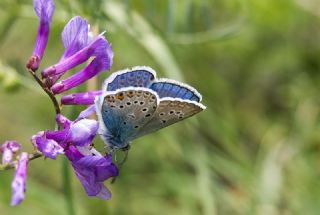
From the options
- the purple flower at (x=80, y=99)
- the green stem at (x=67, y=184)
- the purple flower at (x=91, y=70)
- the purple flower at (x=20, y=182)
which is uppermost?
the purple flower at (x=91, y=70)

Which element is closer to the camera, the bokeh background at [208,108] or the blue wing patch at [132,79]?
the blue wing patch at [132,79]

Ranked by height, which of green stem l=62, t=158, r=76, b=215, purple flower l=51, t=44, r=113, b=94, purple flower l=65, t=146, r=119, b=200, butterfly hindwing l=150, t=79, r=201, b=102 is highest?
butterfly hindwing l=150, t=79, r=201, b=102

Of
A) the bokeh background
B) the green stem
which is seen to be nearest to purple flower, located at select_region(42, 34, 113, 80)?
the green stem

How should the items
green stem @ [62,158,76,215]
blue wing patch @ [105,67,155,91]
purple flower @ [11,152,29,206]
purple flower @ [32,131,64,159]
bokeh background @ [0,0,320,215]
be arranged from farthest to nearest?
bokeh background @ [0,0,320,215], green stem @ [62,158,76,215], blue wing patch @ [105,67,155,91], purple flower @ [32,131,64,159], purple flower @ [11,152,29,206]

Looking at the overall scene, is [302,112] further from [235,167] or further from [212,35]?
[212,35]

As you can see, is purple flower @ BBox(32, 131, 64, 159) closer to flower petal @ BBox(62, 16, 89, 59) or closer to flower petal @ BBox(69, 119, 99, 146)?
flower petal @ BBox(69, 119, 99, 146)

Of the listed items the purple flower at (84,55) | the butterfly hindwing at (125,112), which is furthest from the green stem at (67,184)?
the purple flower at (84,55)

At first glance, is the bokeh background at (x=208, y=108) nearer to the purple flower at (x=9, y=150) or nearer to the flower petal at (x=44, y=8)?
the flower petal at (x=44, y=8)
